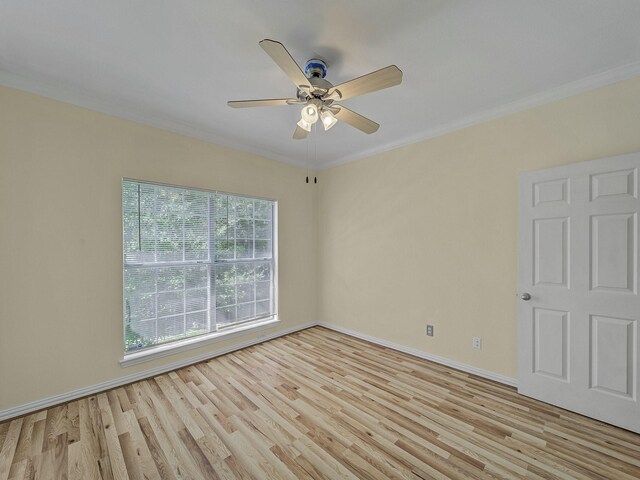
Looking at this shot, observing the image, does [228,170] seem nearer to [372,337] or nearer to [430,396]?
[372,337]

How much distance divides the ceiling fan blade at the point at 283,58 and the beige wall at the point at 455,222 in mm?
1966

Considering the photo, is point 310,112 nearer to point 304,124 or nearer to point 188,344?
point 304,124

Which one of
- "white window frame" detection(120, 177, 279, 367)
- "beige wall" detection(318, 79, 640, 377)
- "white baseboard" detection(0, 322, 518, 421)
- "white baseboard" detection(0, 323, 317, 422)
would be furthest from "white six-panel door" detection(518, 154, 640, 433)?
"white baseboard" detection(0, 323, 317, 422)

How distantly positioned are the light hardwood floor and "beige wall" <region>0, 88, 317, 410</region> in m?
0.35

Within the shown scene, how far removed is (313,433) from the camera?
1.95m

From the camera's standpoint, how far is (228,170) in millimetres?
3387

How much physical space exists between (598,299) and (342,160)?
10.3 ft

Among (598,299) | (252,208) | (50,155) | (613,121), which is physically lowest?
(598,299)

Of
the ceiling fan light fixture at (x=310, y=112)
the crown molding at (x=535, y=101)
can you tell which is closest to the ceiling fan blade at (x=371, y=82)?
the ceiling fan light fixture at (x=310, y=112)

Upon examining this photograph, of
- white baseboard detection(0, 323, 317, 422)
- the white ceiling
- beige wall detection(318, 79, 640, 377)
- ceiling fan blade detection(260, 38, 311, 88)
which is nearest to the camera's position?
ceiling fan blade detection(260, 38, 311, 88)

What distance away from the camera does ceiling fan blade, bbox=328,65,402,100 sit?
5.07 ft

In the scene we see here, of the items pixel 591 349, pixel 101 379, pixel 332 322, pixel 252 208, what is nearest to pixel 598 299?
pixel 591 349

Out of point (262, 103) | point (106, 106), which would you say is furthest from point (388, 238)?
point (106, 106)

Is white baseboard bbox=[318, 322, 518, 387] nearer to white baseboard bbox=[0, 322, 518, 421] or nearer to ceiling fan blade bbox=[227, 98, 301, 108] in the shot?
white baseboard bbox=[0, 322, 518, 421]
